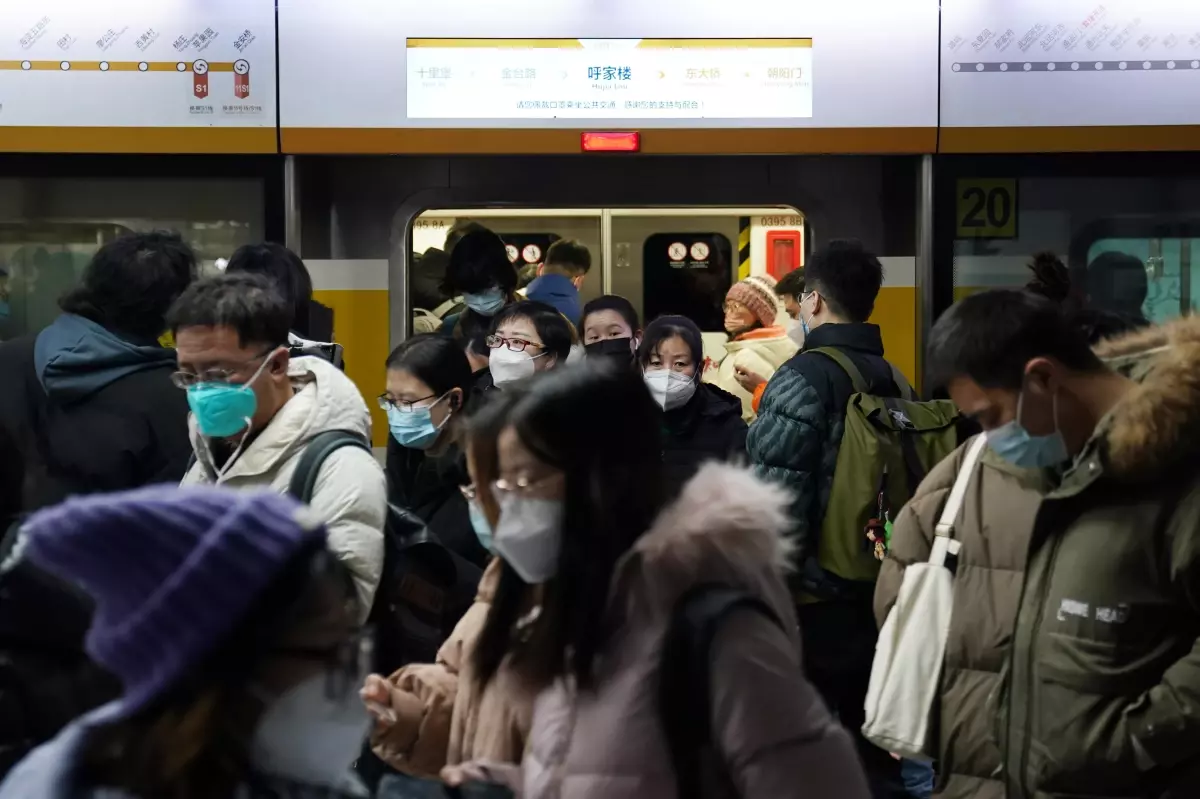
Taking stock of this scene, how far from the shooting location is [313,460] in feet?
8.70

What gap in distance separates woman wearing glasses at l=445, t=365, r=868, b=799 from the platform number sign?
3.17 metres

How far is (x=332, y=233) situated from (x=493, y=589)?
299 centimetres

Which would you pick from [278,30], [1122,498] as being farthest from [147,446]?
[1122,498]

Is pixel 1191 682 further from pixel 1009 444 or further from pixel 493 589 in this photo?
pixel 493 589

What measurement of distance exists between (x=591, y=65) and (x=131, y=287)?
1886 millimetres

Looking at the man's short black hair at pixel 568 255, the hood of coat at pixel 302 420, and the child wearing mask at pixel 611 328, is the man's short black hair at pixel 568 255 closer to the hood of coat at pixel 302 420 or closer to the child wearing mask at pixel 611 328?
the child wearing mask at pixel 611 328

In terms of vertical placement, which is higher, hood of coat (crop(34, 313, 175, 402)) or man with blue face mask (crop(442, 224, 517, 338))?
man with blue face mask (crop(442, 224, 517, 338))

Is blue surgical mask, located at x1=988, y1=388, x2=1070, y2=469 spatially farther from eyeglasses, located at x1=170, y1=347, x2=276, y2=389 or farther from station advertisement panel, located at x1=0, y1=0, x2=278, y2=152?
station advertisement panel, located at x1=0, y1=0, x2=278, y2=152

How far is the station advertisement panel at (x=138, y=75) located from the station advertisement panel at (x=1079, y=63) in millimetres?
2391

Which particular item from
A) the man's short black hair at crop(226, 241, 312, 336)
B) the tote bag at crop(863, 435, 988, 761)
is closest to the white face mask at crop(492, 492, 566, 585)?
the tote bag at crop(863, 435, 988, 761)

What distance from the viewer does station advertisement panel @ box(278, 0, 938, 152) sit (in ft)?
14.9

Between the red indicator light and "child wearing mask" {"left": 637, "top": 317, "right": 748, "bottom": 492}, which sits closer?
"child wearing mask" {"left": 637, "top": 317, "right": 748, "bottom": 492}

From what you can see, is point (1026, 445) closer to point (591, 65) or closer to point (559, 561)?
point (559, 561)

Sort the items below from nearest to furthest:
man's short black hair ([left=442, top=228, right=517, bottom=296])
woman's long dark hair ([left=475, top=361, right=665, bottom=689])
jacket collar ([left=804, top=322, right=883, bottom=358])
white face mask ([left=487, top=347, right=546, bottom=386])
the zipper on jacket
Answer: woman's long dark hair ([left=475, top=361, right=665, bottom=689])
the zipper on jacket
jacket collar ([left=804, top=322, right=883, bottom=358])
white face mask ([left=487, top=347, right=546, bottom=386])
man's short black hair ([left=442, top=228, right=517, bottom=296])
